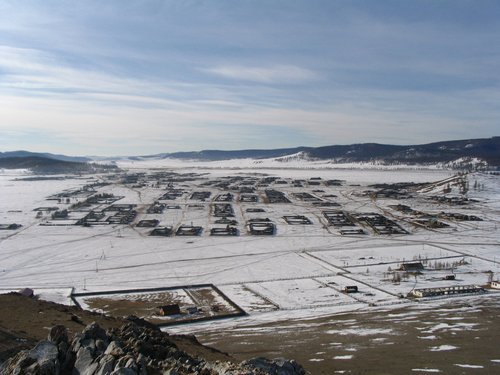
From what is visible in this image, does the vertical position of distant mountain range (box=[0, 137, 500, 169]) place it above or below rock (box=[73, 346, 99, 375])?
above

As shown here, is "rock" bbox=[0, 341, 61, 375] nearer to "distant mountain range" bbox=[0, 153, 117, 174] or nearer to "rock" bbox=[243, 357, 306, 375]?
"rock" bbox=[243, 357, 306, 375]

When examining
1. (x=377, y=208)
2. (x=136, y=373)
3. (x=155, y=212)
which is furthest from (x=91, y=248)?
(x=377, y=208)

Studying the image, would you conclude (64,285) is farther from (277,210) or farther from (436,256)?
(277,210)

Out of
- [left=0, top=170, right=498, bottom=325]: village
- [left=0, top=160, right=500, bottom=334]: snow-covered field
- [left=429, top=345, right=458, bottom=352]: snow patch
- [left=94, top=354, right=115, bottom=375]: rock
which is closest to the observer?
[left=94, top=354, right=115, bottom=375]: rock

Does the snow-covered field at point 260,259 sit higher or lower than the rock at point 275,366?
lower

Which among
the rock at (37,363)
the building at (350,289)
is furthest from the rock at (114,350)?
the building at (350,289)

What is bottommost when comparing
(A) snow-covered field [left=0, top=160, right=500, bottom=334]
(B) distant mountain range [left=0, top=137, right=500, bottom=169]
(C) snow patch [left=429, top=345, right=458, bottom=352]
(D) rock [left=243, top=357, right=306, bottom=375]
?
(A) snow-covered field [left=0, top=160, right=500, bottom=334]

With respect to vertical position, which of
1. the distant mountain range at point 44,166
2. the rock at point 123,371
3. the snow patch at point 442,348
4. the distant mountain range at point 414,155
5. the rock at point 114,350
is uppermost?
the distant mountain range at point 414,155

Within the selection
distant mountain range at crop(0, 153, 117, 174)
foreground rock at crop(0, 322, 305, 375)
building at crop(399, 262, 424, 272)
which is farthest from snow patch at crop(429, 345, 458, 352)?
distant mountain range at crop(0, 153, 117, 174)

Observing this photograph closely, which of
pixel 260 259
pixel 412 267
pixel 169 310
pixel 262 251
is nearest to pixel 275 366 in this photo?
pixel 169 310

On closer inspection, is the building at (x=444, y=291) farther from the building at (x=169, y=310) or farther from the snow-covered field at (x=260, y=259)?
the building at (x=169, y=310)
